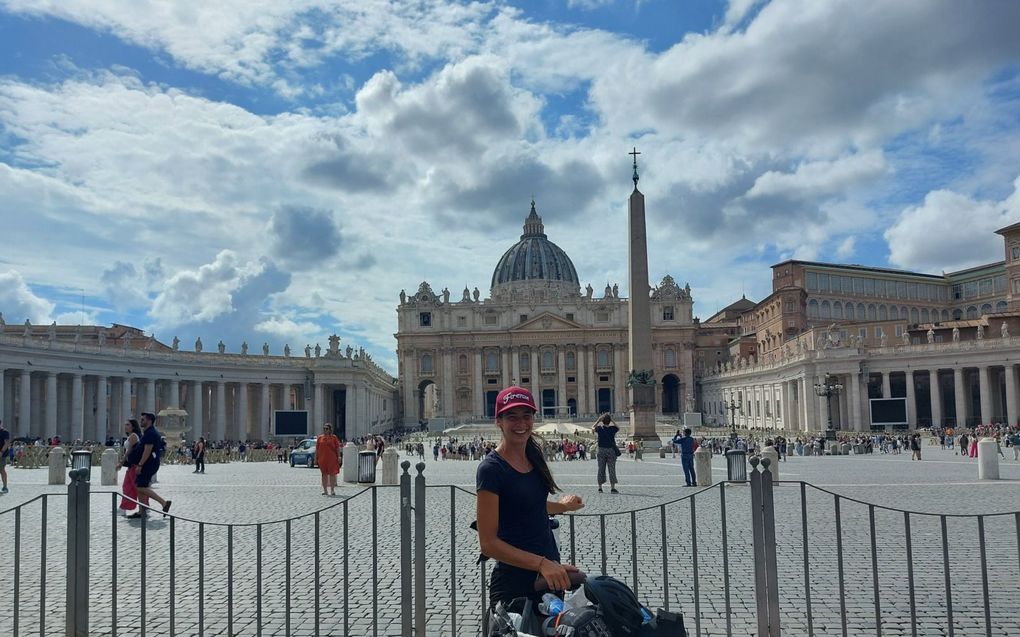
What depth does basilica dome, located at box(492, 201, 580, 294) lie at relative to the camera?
118562 mm

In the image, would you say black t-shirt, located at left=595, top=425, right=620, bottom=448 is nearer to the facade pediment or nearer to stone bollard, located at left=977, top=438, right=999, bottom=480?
stone bollard, located at left=977, top=438, right=999, bottom=480

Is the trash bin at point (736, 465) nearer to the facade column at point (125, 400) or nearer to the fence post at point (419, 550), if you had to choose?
the fence post at point (419, 550)

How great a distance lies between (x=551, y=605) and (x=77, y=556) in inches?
162

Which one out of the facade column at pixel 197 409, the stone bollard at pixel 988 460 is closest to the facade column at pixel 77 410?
the facade column at pixel 197 409

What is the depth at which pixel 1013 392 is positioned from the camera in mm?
50312

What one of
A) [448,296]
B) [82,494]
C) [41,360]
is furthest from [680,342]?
[82,494]

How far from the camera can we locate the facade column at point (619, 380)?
96.0m

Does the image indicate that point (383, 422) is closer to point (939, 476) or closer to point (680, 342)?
point (680, 342)

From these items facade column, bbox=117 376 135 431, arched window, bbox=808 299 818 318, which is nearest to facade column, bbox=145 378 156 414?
facade column, bbox=117 376 135 431

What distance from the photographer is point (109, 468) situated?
20578 millimetres

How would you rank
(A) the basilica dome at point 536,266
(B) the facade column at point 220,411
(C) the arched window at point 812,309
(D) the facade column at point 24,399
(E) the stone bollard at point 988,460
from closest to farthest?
(E) the stone bollard at point 988,460 < (D) the facade column at point 24,399 < (B) the facade column at point 220,411 < (C) the arched window at point 812,309 < (A) the basilica dome at point 536,266

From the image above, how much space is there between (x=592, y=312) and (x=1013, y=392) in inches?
2203

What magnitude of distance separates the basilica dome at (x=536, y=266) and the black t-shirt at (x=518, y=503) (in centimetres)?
11276

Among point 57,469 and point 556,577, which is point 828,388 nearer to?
point 57,469
